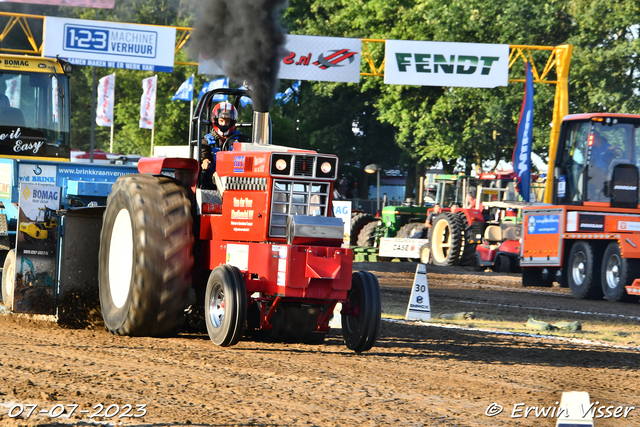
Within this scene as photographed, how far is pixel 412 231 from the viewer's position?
26125 mm

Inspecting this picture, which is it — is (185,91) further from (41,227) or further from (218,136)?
(218,136)

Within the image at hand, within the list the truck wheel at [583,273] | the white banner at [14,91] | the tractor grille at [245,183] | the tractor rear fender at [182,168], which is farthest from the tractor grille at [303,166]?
the truck wheel at [583,273]

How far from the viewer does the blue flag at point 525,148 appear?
22.3 metres

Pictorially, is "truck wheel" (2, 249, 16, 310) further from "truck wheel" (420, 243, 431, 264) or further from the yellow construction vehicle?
"truck wheel" (420, 243, 431, 264)

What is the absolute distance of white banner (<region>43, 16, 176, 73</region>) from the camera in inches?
855

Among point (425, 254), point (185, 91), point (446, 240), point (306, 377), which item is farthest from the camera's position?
point (185, 91)

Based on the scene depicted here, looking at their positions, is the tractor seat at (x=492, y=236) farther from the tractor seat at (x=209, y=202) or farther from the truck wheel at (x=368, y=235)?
the tractor seat at (x=209, y=202)

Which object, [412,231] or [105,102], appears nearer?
[412,231]

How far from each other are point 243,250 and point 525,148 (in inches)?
651

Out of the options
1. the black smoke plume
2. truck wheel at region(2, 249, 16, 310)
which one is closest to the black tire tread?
the black smoke plume

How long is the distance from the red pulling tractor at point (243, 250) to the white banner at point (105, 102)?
3070 cm

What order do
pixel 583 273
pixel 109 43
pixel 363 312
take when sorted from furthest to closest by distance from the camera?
pixel 109 43, pixel 583 273, pixel 363 312

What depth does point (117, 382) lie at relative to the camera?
561 cm

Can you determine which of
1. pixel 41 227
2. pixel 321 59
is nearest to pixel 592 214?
pixel 321 59
